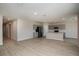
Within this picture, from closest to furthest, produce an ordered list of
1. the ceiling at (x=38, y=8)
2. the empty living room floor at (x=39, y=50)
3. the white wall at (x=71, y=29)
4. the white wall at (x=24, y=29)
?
1. the ceiling at (x=38, y=8)
2. the empty living room floor at (x=39, y=50)
3. the white wall at (x=24, y=29)
4. the white wall at (x=71, y=29)

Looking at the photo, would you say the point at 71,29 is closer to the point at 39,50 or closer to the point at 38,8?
the point at 39,50

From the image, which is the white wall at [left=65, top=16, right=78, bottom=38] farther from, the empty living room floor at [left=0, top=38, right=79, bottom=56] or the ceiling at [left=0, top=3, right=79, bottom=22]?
the ceiling at [left=0, top=3, right=79, bottom=22]

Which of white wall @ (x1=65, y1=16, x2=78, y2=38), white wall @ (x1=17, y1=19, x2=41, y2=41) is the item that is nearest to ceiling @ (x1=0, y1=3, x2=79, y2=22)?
white wall @ (x1=17, y1=19, x2=41, y2=41)

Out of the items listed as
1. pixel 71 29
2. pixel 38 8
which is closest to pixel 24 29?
pixel 38 8

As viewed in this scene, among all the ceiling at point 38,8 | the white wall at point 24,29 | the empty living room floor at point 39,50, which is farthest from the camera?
the white wall at point 24,29

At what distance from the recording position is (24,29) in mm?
7520

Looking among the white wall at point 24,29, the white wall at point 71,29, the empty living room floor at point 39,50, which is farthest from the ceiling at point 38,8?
the white wall at point 71,29

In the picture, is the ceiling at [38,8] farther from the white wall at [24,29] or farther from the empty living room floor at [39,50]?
the white wall at [24,29]

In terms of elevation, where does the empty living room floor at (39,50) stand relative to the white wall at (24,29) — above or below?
below

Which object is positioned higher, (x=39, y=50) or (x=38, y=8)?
(x=38, y=8)

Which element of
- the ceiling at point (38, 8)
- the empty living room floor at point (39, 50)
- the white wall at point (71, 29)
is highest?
the ceiling at point (38, 8)

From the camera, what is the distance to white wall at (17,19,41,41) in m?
6.86

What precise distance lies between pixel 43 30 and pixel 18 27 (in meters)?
5.30

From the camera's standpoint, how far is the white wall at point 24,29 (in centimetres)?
686
